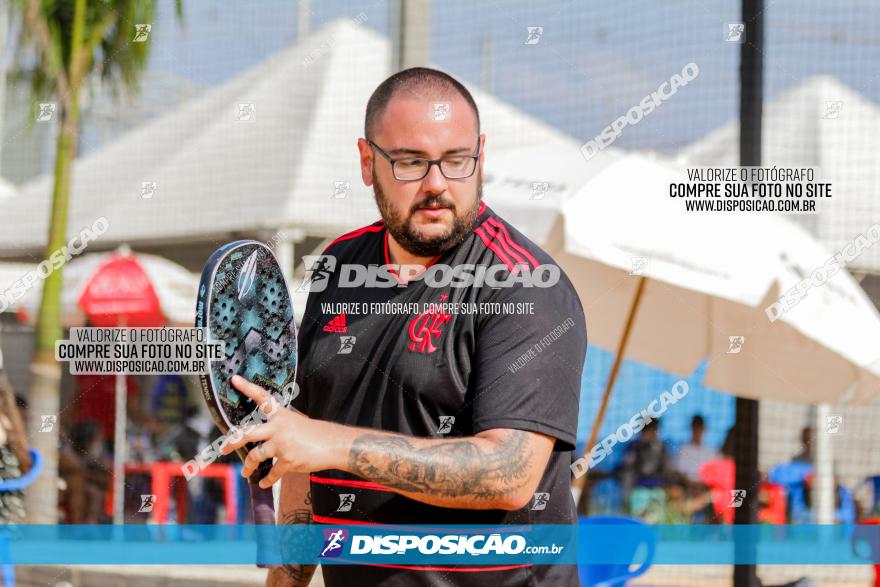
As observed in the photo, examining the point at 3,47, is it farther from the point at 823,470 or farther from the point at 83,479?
the point at 823,470

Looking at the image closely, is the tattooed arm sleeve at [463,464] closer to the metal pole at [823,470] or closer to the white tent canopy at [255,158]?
the white tent canopy at [255,158]

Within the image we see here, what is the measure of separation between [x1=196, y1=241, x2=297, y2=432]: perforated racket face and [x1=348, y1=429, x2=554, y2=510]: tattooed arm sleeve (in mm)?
385

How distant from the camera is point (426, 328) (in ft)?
7.82

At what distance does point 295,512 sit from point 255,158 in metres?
2.70

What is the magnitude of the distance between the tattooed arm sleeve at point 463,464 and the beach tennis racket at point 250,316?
0.30 metres

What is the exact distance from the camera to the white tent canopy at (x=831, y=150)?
14.3 ft

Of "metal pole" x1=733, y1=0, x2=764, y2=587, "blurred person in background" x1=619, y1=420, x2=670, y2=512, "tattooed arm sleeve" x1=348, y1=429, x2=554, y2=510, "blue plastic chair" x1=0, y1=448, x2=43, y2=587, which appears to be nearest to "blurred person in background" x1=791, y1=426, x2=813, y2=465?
"blurred person in background" x1=619, y1=420, x2=670, y2=512

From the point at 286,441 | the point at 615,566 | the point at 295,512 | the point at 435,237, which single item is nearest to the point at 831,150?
the point at 615,566

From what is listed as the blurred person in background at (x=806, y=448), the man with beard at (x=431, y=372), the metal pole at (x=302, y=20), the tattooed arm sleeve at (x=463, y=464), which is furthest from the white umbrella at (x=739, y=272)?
the tattooed arm sleeve at (x=463, y=464)

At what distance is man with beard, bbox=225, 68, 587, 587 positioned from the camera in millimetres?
2076

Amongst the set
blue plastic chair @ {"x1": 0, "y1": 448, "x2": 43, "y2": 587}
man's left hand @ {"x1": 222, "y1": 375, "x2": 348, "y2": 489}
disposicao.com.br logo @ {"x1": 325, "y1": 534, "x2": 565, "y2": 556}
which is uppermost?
man's left hand @ {"x1": 222, "y1": 375, "x2": 348, "y2": 489}

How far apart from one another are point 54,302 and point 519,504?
3.46 m

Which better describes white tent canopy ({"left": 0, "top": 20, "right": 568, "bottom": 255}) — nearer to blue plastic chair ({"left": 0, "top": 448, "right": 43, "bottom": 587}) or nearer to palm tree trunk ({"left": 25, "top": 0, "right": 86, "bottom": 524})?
palm tree trunk ({"left": 25, "top": 0, "right": 86, "bottom": 524})

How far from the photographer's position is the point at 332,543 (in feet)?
8.06
